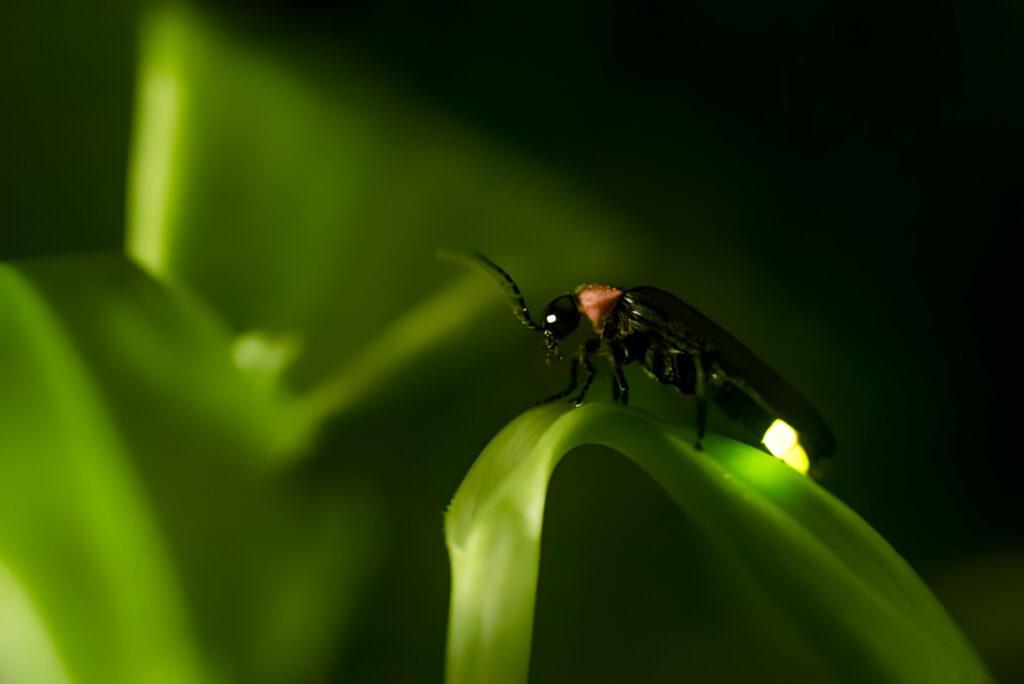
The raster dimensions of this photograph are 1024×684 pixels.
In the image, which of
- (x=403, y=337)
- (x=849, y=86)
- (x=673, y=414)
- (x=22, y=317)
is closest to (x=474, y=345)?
(x=403, y=337)

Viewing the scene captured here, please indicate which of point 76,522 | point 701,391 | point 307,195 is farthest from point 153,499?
point 701,391

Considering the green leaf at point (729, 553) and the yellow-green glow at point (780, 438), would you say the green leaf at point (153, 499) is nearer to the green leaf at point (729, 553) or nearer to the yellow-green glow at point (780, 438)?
the green leaf at point (729, 553)

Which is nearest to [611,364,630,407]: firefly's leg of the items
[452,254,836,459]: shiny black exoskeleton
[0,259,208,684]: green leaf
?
[452,254,836,459]: shiny black exoskeleton

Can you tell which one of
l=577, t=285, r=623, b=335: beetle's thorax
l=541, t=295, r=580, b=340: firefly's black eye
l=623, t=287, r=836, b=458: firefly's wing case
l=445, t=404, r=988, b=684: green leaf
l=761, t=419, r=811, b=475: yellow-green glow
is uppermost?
l=577, t=285, r=623, b=335: beetle's thorax

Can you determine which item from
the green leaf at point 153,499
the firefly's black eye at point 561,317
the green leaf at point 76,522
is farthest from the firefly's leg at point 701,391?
the green leaf at point 76,522

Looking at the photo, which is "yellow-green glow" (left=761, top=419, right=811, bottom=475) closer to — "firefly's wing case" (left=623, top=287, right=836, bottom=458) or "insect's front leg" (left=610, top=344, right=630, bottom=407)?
"firefly's wing case" (left=623, top=287, right=836, bottom=458)
